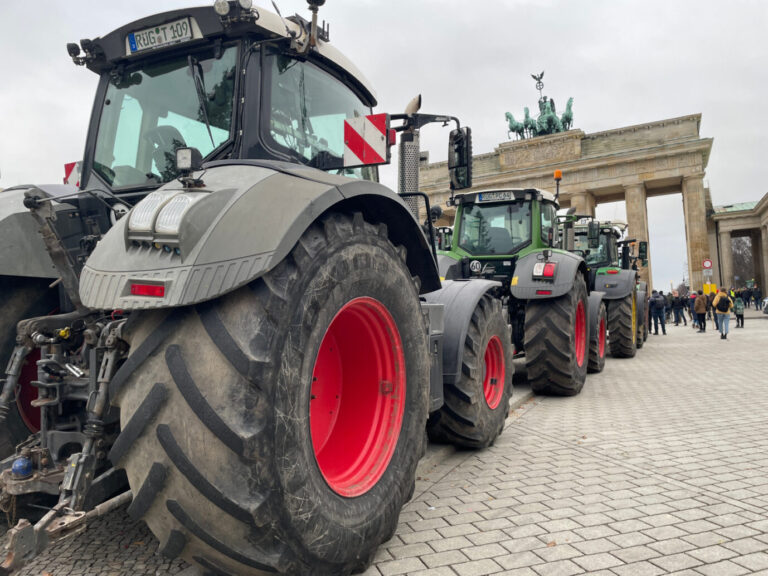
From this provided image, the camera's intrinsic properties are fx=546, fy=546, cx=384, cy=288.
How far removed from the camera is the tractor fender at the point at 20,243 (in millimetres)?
2490

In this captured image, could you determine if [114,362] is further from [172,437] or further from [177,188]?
[177,188]

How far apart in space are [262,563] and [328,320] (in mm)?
843

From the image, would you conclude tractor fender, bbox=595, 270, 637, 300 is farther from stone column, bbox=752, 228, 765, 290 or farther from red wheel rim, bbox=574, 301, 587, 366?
stone column, bbox=752, 228, 765, 290

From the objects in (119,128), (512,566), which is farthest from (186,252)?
(512,566)

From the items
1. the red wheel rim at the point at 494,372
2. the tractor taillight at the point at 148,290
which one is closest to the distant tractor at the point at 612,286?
the red wheel rim at the point at 494,372

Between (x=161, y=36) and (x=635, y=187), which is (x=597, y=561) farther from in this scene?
(x=635, y=187)

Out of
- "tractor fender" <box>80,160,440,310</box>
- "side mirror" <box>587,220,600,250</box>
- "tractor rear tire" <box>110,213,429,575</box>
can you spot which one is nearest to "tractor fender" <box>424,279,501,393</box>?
"tractor rear tire" <box>110,213,429,575</box>

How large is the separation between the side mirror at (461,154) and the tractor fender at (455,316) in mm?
825

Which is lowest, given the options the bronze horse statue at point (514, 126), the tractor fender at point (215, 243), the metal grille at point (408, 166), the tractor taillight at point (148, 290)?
the tractor taillight at point (148, 290)

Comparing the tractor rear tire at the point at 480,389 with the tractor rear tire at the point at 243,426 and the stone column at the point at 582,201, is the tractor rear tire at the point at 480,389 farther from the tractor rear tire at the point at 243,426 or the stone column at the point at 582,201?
the stone column at the point at 582,201

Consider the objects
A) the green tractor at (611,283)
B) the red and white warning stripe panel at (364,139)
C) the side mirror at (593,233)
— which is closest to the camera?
the red and white warning stripe panel at (364,139)

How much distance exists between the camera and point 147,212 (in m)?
1.79

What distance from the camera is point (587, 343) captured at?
8.03m

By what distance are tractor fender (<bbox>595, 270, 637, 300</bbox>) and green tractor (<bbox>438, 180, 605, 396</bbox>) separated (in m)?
2.73
